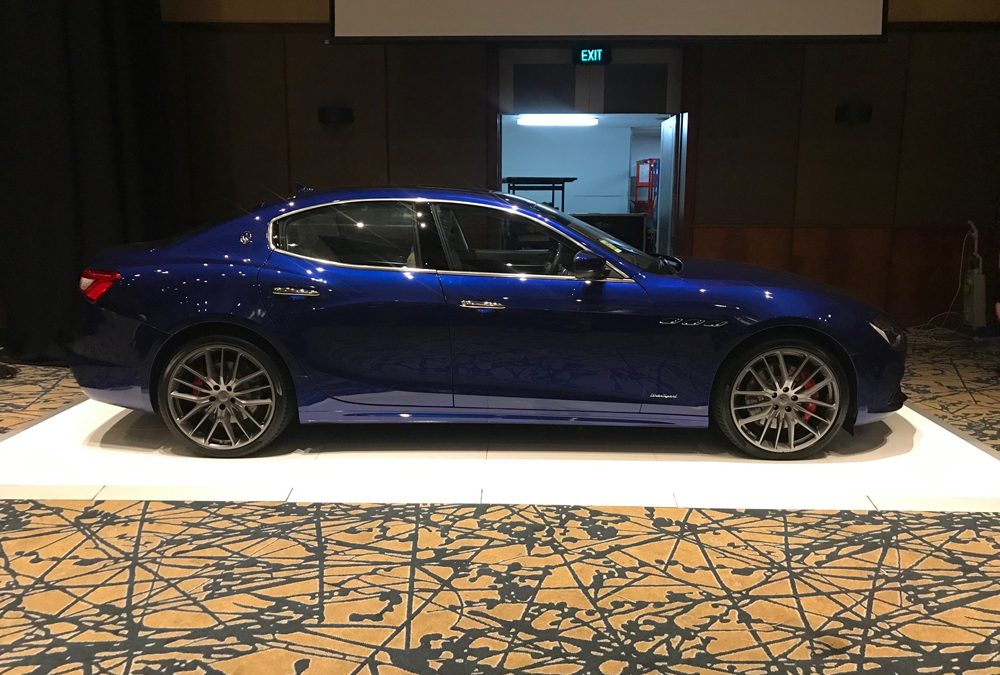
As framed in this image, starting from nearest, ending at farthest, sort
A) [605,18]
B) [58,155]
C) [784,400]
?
A: [784,400] < [58,155] < [605,18]

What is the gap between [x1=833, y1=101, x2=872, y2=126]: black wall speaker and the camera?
6.75 meters

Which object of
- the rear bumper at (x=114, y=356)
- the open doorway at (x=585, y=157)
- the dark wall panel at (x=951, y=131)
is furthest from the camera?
the open doorway at (x=585, y=157)

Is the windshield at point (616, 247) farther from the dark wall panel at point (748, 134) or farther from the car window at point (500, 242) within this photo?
the dark wall panel at point (748, 134)

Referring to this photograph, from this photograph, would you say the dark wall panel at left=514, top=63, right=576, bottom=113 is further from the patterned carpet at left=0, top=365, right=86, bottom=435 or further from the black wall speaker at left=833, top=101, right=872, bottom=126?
the patterned carpet at left=0, top=365, right=86, bottom=435

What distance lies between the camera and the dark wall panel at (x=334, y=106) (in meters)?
6.80

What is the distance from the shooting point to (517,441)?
3.78 meters

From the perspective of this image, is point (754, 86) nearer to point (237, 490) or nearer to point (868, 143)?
point (868, 143)

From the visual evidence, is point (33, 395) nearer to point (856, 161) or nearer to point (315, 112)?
point (315, 112)

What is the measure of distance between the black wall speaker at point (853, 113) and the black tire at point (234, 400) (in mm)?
5569

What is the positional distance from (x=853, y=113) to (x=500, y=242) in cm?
464

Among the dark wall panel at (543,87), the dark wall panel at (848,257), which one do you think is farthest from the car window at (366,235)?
the dark wall panel at (848,257)

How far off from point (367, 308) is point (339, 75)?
13.6ft

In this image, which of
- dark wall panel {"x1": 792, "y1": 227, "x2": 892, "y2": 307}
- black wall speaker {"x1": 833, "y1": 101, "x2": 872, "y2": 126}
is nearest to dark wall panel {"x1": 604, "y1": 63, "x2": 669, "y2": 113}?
black wall speaker {"x1": 833, "y1": 101, "x2": 872, "y2": 126}

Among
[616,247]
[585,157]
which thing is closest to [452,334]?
[616,247]
